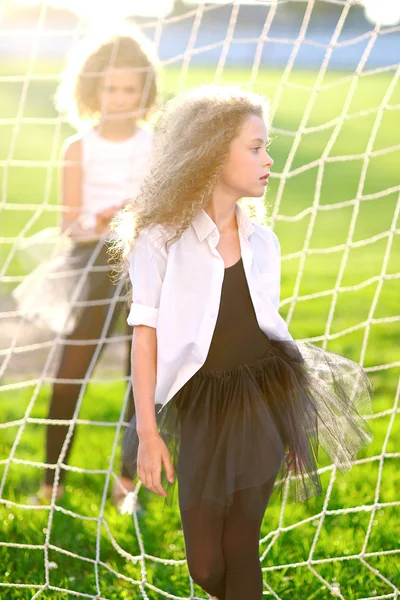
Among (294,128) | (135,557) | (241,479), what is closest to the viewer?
(241,479)

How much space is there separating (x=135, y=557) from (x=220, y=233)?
87 centimetres

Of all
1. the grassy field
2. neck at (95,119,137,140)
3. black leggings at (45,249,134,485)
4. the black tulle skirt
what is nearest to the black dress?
the black tulle skirt

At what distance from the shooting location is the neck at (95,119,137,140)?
272cm

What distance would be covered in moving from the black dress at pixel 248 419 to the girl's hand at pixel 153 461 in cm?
3

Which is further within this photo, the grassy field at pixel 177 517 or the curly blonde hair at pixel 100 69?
the curly blonde hair at pixel 100 69

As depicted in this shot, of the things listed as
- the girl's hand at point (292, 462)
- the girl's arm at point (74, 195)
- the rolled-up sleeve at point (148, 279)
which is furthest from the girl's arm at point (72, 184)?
the girl's hand at point (292, 462)

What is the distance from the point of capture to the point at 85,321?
2600mm

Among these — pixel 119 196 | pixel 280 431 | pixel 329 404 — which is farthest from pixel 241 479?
pixel 119 196

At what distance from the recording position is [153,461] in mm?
1573

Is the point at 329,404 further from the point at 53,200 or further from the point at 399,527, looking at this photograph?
the point at 53,200

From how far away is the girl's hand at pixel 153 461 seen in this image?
157 cm

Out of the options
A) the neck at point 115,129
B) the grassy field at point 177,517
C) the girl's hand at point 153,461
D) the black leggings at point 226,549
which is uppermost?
the neck at point 115,129

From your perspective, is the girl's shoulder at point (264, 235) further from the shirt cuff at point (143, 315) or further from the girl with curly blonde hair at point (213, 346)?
the shirt cuff at point (143, 315)

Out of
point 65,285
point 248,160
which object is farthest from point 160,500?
point 248,160
